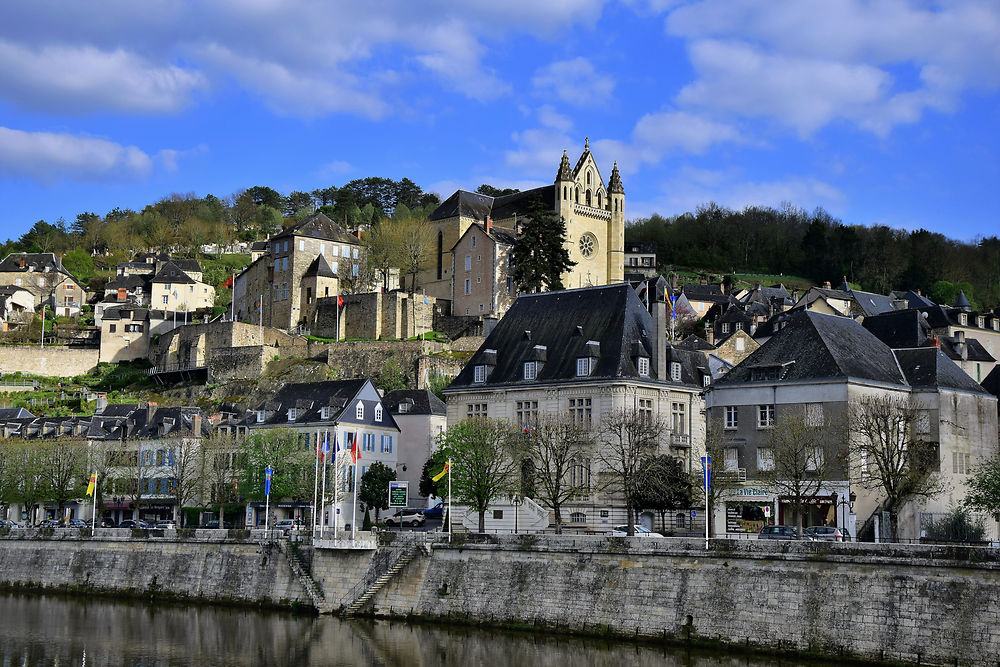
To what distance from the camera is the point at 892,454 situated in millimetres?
40656

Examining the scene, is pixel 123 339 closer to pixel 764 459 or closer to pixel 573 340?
pixel 573 340

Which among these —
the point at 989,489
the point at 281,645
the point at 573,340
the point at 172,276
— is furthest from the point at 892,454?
the point at 172,276

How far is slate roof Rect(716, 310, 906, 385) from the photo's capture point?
46.9 m

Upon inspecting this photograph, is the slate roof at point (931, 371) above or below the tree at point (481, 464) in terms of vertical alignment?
above

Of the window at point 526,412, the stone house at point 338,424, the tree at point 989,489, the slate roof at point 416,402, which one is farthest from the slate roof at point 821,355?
the slate roof at point 416,402

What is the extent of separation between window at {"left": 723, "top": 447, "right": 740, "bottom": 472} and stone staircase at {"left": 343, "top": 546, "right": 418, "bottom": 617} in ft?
51.0

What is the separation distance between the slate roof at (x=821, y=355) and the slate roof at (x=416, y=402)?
72.5 ft

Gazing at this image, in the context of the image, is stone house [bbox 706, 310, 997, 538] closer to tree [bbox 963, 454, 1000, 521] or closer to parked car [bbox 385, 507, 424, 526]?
tree [bbox 963, 454, 1000, 521]

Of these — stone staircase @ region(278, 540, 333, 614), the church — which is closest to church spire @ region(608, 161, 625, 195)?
the church

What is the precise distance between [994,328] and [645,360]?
5173 centimetres

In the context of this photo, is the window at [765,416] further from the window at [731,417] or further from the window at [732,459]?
the window at [732,459]

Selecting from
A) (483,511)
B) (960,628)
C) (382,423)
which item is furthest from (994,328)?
(960,628)

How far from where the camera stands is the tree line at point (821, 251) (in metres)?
128

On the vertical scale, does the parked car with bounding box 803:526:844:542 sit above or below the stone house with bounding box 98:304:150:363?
below
